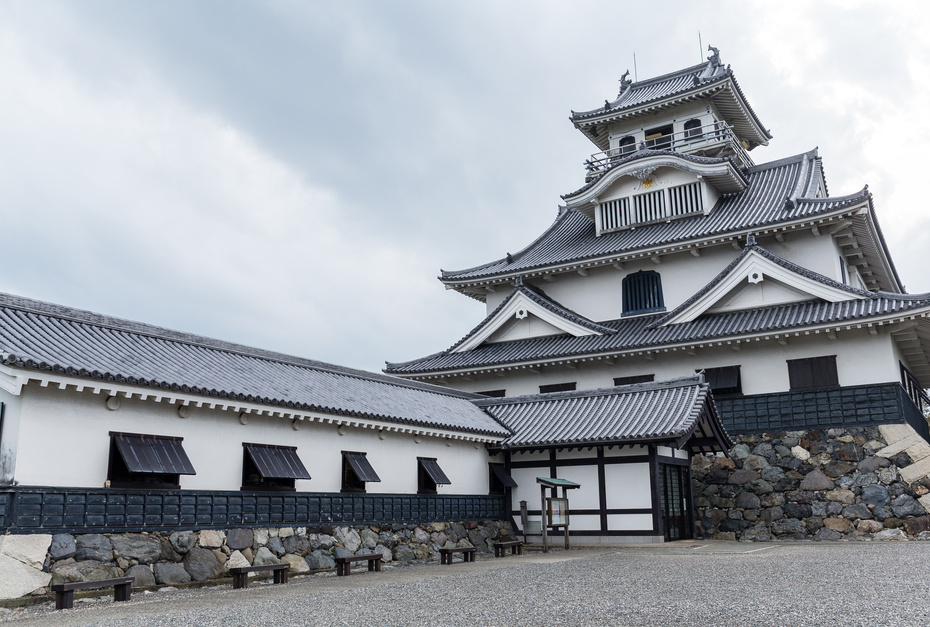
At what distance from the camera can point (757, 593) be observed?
32.6 feet

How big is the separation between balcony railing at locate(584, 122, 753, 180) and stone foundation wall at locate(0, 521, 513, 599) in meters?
20.3

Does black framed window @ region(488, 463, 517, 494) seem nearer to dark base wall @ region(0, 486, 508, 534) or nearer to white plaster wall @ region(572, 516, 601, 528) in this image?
white plaster wall @ region(572, 516, 601, 528)

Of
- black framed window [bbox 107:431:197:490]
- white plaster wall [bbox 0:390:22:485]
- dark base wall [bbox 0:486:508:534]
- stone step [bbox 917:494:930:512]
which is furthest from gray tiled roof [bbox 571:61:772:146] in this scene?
white plaster wall [bbox 0:390:22:485]

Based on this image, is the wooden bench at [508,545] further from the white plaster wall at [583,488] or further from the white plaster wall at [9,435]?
the white plaster wall at [9,435]

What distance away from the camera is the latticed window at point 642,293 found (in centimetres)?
2766

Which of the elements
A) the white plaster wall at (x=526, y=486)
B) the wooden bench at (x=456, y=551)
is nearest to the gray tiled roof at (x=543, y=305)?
the white plaster wall at (x=526, y=486)

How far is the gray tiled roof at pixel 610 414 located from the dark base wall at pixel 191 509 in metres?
3.48

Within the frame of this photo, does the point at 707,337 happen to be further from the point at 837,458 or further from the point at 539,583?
the point at 539,583

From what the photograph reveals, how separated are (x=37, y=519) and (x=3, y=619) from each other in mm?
1774

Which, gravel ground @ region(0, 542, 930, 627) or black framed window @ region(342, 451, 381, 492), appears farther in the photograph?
black framed window @ region(342, 451, 381, 492)

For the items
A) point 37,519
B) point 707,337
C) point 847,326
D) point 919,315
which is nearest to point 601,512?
point 707,337

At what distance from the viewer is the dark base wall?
37.4ft

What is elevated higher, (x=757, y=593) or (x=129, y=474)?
(x=129, y=474)

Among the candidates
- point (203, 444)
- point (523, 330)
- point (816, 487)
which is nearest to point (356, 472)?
point (203, 444)
